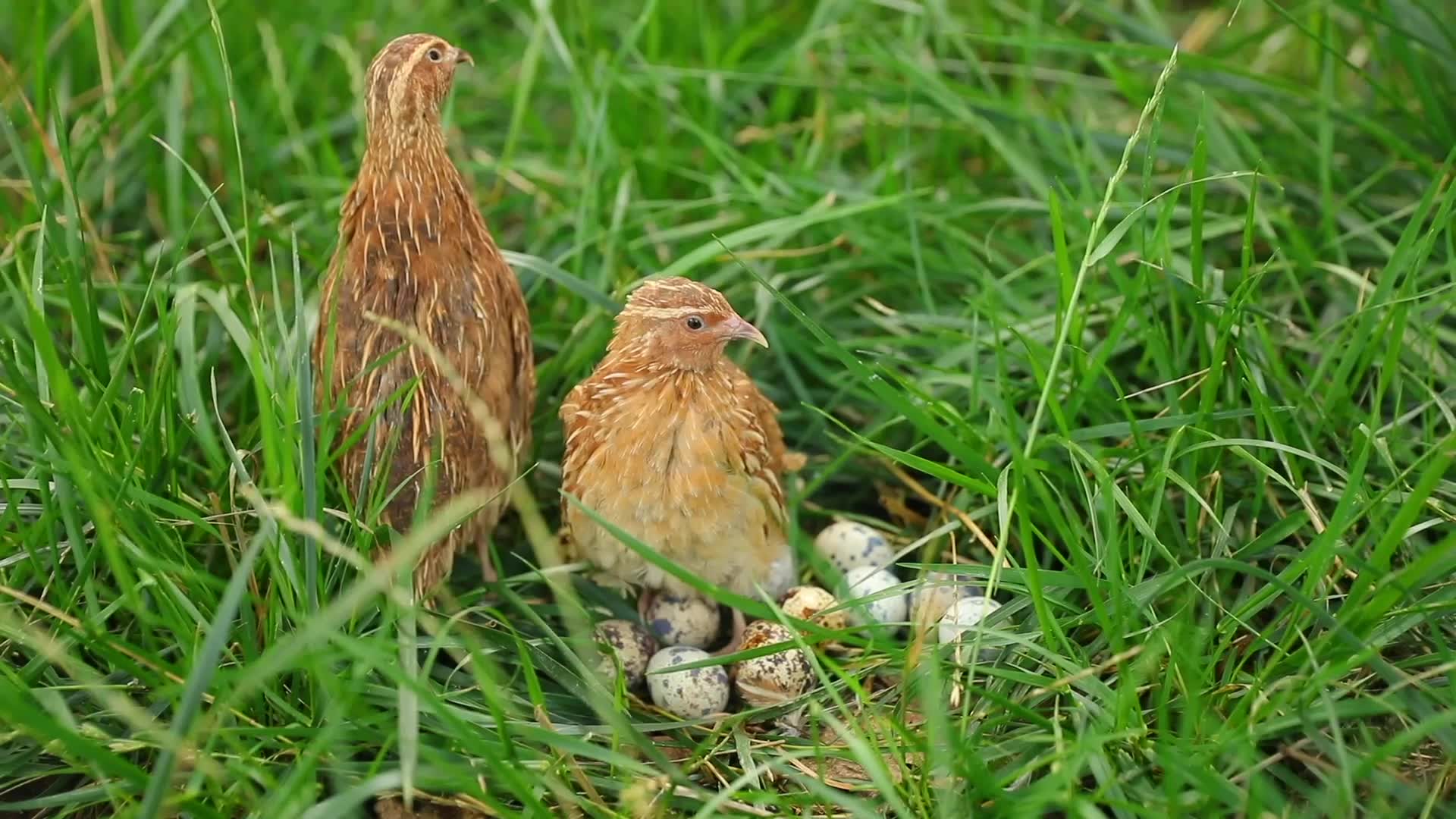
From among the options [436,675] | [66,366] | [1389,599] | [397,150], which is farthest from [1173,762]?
[66,366]

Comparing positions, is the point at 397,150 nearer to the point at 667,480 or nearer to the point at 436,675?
the point at 667,480

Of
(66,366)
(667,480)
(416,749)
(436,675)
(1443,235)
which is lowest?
(436,675)

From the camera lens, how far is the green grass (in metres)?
2.63

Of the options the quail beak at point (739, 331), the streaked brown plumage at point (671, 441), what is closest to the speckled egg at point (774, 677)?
the streaked brown plumage at point (671, 441)

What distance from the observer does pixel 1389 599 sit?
2562 mm

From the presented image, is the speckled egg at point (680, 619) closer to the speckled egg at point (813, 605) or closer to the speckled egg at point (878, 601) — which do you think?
the speckled egg at point (813, 605)

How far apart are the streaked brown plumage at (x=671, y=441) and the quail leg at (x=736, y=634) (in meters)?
0.25

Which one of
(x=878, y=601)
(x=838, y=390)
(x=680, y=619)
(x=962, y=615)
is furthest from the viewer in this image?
(x=838, y=390)

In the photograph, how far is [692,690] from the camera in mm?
3180

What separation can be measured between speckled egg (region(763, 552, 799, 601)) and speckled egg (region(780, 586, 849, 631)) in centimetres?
10

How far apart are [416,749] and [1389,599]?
202cm

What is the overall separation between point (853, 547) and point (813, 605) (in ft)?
0.90

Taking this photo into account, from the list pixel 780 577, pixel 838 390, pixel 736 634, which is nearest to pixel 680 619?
pixel 736 634

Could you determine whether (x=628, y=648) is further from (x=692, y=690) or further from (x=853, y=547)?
(x=853, y=547)
